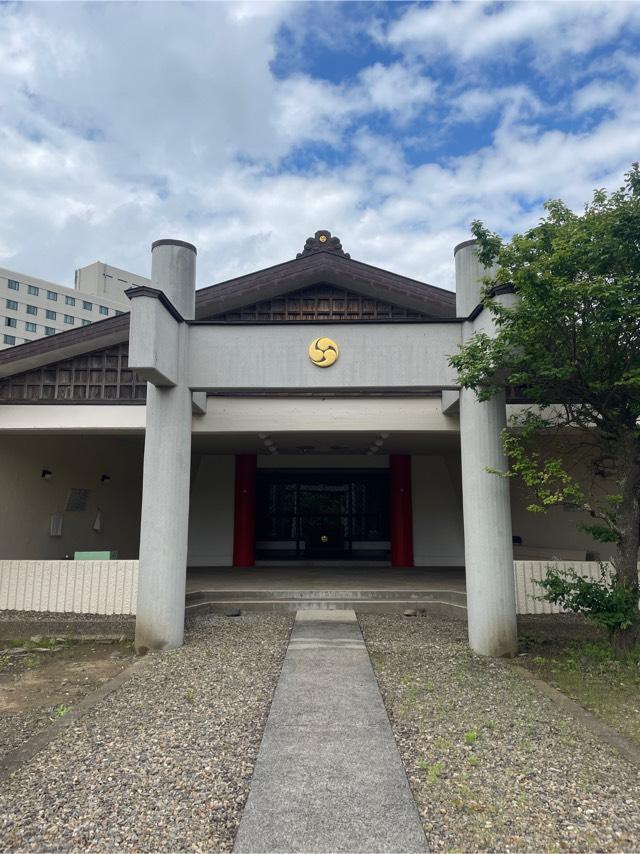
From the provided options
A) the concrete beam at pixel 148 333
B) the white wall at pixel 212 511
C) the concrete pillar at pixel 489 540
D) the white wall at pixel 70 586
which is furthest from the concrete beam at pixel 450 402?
the white wall at pixel 212 511

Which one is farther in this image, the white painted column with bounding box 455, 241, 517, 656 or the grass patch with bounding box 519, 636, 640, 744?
the white painted column with bounding box 455, 241, 517, 656

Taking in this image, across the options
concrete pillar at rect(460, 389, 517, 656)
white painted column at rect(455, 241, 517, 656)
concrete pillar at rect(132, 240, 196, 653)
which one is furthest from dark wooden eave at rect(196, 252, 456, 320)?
concrete pillar at rect(460, 389, 517, 656)

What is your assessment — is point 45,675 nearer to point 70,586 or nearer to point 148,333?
point 70,586

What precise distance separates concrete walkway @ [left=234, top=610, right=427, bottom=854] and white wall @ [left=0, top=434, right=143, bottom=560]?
678 cm

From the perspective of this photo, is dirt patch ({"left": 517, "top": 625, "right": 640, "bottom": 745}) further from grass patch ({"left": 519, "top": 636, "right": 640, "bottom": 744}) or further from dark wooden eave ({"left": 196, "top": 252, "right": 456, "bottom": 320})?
dark wooden eave ({"left": 196, "top": 252, "right": 456, "bottom": 320})

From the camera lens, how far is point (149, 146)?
10.9 metres

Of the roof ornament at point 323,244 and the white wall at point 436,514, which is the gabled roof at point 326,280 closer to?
the roof ornament at point 323,244

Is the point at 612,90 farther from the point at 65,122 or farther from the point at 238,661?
the point at 65,122

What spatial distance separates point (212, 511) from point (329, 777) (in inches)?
477

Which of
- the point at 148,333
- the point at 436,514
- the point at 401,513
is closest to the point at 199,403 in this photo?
the point at 148,333

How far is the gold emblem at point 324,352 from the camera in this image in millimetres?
7441

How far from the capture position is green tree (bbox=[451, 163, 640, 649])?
5.70m

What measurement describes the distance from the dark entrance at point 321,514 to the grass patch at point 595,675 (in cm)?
820

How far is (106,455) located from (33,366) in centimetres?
437
